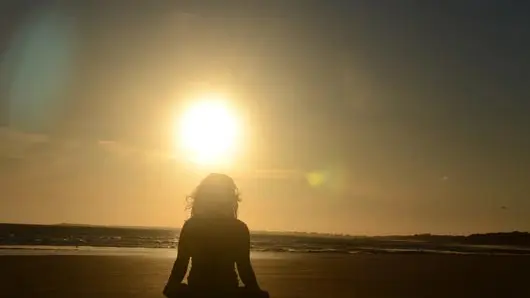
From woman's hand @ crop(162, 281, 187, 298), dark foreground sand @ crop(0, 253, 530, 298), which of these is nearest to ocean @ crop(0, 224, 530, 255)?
dark foreground sand @ crop(0, 253, 530, 298)

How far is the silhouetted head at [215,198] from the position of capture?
6.49 metres

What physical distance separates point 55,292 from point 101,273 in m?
6.61

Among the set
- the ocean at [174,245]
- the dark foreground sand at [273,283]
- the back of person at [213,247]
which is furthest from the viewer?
the ocean at [174,245]

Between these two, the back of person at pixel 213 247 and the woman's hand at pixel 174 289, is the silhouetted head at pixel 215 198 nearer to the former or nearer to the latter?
the back of person at pixel 213 247

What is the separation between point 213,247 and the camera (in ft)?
21.2

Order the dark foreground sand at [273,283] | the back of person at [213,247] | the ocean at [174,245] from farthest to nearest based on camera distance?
the ocean at [174,245], the dark foreground sand at [273,283], the back of person at [213,247]

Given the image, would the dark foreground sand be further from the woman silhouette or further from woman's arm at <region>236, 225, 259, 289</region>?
woman's arm at <region>236, 225, 259, 289</region>

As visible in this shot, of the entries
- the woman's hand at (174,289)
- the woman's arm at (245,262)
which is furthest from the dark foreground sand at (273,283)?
the woman's arm at (245,262)

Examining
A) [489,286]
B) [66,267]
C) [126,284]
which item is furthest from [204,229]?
[66,267]

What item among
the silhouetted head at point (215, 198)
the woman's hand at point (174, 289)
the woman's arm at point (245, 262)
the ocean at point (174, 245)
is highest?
the ocean at point (174, 245)

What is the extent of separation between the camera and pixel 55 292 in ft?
50.8

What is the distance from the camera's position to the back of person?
6414 mm

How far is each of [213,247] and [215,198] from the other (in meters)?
0.47

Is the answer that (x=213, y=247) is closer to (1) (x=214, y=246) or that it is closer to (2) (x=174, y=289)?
(1) (x=214, y=246)
